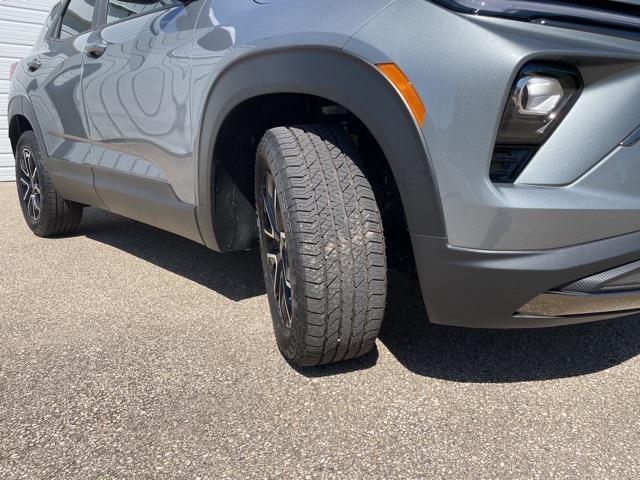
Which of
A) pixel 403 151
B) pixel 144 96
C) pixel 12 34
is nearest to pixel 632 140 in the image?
pixel 403 151

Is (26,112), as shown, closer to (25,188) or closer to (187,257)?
(25,188)

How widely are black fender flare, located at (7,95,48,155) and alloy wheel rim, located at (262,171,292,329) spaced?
216 centimetres

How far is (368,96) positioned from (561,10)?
18.8 inches

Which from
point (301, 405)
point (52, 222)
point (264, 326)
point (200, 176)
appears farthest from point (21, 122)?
point (301, 405)

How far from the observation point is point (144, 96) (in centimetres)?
241

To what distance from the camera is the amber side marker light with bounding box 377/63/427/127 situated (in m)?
1.42

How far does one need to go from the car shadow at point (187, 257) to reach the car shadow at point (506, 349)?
0.80 meters

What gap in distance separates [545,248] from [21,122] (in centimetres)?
375

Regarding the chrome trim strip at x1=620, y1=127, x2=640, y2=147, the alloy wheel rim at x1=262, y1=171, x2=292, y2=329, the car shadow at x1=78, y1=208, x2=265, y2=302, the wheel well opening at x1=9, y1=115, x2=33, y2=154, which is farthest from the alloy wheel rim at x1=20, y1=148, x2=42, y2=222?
the chrome trim strip at x1=620, y1=127, x2=640, y2=147

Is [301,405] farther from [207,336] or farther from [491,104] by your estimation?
[491,104]

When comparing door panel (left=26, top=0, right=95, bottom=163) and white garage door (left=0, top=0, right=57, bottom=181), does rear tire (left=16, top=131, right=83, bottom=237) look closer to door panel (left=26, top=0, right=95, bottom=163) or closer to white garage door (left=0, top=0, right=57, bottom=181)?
door panel (left=26, top=0, right=95, bottom=163)

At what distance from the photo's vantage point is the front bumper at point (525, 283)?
56.1 inches

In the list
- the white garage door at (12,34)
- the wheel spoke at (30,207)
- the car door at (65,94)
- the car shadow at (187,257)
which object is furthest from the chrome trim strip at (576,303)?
the white garage door at (12,34)

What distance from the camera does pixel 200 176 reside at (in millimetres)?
2182
